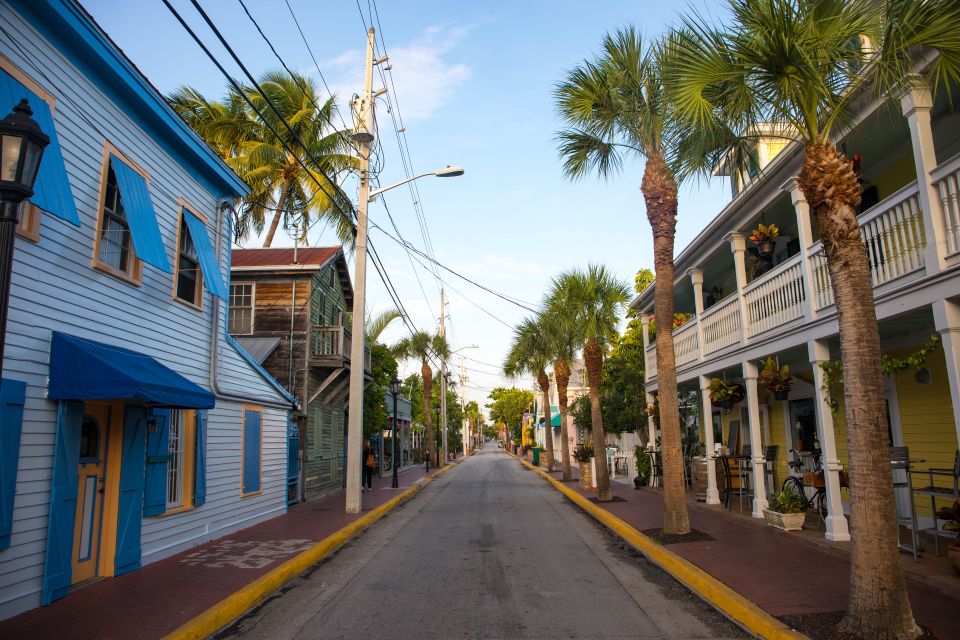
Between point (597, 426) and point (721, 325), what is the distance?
4993mm

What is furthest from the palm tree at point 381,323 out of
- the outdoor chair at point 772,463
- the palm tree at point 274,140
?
the outdoor chair at point 772,463

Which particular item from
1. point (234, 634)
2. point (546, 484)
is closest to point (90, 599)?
point (234, 634)

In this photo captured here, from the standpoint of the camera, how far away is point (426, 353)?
1575 inches

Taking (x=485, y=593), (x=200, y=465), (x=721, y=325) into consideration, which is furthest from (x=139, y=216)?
(x=721, y=325)

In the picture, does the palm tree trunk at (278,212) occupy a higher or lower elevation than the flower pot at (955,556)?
higher

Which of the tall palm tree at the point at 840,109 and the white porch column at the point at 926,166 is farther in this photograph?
the white porch column at the point at 926,166

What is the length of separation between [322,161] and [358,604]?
843 inches

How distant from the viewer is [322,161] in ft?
84.2

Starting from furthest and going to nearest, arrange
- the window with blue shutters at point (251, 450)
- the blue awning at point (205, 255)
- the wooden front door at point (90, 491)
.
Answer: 1. the window with blue shutters at point (251, 450)
2. the blue awning at point (205, 255)
3. the wooden front door at point (90, 491)

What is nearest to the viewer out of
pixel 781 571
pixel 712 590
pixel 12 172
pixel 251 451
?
pixel 12 172

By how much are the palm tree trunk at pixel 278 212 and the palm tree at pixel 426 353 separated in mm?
12714

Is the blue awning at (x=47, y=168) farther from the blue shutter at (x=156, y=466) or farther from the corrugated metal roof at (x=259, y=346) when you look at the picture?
the corrugated metal roof at (x=259, y=346)

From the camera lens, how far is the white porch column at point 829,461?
958 cm

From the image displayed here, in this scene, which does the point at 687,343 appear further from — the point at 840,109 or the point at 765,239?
the point at 840,109
